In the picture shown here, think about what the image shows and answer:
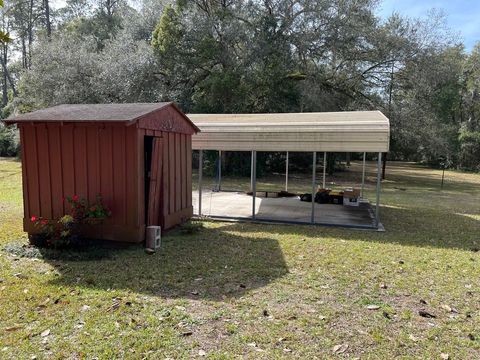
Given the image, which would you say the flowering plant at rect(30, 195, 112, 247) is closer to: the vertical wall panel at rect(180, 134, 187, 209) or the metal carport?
the vertical wall panel at rect(180, 134, 187, 209)

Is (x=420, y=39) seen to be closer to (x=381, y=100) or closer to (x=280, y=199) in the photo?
(x=381, y=100)

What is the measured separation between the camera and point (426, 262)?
552 cm

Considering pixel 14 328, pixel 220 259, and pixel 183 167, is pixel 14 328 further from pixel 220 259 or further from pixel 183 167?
pixel 183 167

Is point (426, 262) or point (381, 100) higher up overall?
point (381, 100)

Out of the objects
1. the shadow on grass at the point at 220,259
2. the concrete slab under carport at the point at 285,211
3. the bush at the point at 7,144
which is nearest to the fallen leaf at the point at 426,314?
the shadow on grass at the point at 220,259

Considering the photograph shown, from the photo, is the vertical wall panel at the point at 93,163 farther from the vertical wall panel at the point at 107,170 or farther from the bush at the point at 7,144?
the bush at the point at 7,144

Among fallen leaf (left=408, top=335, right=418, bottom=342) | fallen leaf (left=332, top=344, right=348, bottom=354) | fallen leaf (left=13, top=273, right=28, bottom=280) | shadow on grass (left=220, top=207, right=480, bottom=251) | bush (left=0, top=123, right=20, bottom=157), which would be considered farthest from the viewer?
bush (left=0, top=123, right=20, bottom=157)

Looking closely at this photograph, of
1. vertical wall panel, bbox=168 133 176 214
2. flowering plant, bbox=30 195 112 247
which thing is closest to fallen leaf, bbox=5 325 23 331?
flowering plant, bbox=30 195 112 247

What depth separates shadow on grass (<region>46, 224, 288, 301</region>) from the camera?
4355 mm

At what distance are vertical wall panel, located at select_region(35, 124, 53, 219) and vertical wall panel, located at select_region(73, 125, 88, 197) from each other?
524 millimetres

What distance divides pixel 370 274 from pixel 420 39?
55.1 ft

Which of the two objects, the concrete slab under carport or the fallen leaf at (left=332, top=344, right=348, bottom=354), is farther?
the concrete slab under carport

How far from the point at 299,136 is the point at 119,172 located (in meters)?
3.81

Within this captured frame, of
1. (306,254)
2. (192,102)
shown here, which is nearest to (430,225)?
(306,254)
